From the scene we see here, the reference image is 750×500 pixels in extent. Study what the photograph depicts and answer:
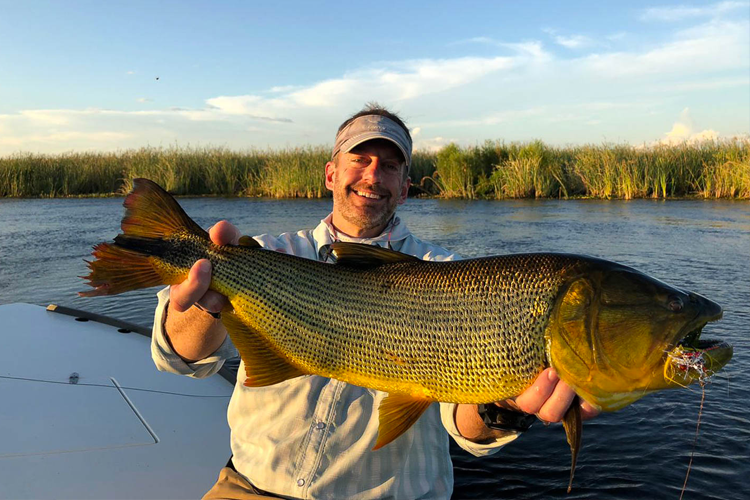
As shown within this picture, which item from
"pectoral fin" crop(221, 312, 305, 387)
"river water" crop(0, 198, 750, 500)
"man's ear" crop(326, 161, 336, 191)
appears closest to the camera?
"pectoral fin" crop(221, 312, 305, 387)

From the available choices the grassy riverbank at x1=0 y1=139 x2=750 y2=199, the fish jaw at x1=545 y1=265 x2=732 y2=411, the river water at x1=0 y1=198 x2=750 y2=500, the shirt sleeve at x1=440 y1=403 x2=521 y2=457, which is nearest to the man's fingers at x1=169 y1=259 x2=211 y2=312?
the shirt sleeve at x1=440 y1=403 x2=521 y2=457

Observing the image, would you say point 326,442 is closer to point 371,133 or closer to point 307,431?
point 307,431

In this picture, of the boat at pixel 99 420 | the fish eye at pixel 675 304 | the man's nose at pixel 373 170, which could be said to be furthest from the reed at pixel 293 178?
the fish eye at pixel 675 304

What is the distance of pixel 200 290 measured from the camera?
2627 mm

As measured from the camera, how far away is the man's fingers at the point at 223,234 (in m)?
2.75

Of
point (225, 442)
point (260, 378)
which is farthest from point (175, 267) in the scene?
point (225, 442)

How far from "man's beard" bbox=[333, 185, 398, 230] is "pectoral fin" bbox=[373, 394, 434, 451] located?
4.97 feet

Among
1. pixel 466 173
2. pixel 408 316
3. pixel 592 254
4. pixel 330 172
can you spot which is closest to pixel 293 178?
pixel 466 173

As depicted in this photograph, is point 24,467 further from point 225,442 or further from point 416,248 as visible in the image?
point 416,248

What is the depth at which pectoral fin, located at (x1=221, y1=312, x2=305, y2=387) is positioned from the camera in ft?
8.45

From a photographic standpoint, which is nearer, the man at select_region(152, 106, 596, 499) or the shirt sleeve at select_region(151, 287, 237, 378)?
the man at select_region(152, 106, 596, 499)

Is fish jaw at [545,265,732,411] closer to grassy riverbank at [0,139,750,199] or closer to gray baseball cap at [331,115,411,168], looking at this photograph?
gray baseball cap at [331,115,411,168]

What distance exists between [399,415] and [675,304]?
3.99ft

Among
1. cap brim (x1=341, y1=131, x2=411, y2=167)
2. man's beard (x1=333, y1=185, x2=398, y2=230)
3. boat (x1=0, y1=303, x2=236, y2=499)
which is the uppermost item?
cap brim (x1=341, y1=131, x2=411, y2=167)
